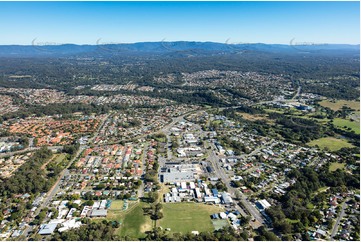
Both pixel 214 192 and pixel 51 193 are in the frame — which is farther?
pixel 51 193

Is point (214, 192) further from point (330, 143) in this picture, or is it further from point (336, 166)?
point (330, 143)

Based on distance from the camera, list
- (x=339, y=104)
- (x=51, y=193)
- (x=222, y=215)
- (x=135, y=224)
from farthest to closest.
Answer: (x=339, y=104), (x=51, y=193), (x=222, y=215), (x=135, y=224)

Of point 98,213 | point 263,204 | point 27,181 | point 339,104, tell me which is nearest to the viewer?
point 98,213

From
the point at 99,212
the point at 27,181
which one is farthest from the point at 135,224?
the point at 27,181

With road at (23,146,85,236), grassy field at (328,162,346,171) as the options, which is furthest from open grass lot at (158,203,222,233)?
grassy field at (328,162,346,171)

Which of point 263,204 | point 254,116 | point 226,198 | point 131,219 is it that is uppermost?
point 226,198

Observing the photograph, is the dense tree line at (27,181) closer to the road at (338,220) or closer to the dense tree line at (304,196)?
the dense tree line at (304,196)

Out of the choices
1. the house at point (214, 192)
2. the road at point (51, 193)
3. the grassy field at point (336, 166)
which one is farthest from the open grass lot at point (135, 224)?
the grassy field at point (336, 166)
